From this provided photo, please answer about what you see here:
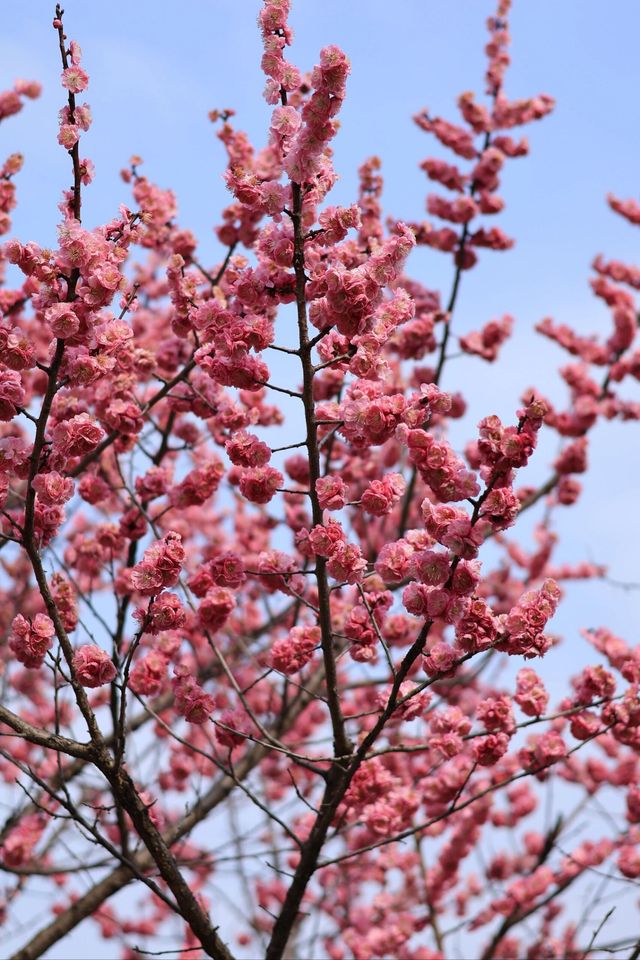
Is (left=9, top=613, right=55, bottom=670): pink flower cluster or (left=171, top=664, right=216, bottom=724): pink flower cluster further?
(left=171, top=664, right=216, bottom=724): pink flower cluster

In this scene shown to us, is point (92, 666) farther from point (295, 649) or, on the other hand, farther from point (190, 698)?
point (295, 649)

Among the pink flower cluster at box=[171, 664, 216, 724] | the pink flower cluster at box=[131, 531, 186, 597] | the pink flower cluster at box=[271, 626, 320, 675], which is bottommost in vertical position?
the pink flower cluster at box=[171, 664, 216, 724]

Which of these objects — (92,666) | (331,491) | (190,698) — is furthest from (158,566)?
(190,698)

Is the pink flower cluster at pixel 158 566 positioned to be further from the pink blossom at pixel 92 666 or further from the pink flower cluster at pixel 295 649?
the pink flower cluster at pixel 295 649

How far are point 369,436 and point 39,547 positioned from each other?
1298mm

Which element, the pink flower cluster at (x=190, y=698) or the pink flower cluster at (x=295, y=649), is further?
the pink flower cluster at (x=295, y=649)

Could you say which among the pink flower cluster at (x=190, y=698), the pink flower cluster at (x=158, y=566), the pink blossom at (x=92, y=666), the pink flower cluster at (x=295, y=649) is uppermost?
the pink flower cluster at (x=295, y=649)

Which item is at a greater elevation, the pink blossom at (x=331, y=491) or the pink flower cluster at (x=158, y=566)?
the pink blossom at (x=331, y=491)

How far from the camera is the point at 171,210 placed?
5.78 meters

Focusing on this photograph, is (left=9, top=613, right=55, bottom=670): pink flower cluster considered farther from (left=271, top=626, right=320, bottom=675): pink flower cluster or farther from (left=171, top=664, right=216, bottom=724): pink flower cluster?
(left=271, top=626, right=320, bottom=675): pink flower cluster

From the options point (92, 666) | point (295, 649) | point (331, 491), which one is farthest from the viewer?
point (295, 649)

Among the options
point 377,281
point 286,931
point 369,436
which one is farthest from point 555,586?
point 286,931

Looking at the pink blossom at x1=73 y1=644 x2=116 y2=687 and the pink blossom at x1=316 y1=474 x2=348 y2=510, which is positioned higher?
the pink blossom at x1=316 y1=474 x2=348 y2=510

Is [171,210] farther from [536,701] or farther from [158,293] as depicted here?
[536,701]
